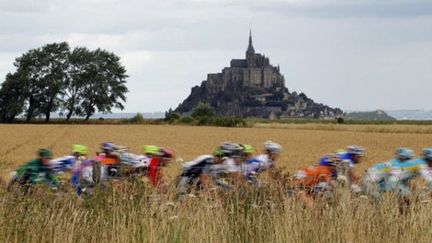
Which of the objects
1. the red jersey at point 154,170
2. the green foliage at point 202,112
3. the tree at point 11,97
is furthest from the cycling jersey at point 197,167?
the tree at point 11,97

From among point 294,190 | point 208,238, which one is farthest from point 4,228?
point 294,190

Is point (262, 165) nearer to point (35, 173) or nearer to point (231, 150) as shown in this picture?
point (231, 150)

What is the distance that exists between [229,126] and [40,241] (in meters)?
75.1

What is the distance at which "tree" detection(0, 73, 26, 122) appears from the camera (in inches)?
3479

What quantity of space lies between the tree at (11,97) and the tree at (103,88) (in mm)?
7861

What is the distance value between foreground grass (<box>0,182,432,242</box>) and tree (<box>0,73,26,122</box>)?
83893 mm

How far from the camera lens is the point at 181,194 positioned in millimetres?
8070

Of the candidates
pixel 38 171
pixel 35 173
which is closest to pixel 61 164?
pixel 38 171

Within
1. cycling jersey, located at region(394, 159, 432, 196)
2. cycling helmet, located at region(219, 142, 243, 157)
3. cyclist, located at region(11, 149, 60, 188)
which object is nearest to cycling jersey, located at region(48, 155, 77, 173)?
cyclist, located at region(11, 149, 60, 188)

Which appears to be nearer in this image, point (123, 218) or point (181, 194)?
point (123, 218)

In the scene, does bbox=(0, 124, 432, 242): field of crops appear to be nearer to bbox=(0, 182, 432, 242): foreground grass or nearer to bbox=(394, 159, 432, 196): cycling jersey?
bbox=(0, 182, 432, 242): foreground grass

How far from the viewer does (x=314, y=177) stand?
29.7ft

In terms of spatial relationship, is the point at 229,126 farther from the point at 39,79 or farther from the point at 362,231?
the point at 362,231

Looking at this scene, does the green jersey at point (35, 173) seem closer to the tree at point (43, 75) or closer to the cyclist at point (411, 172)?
the cyclist at point (411, 172)
